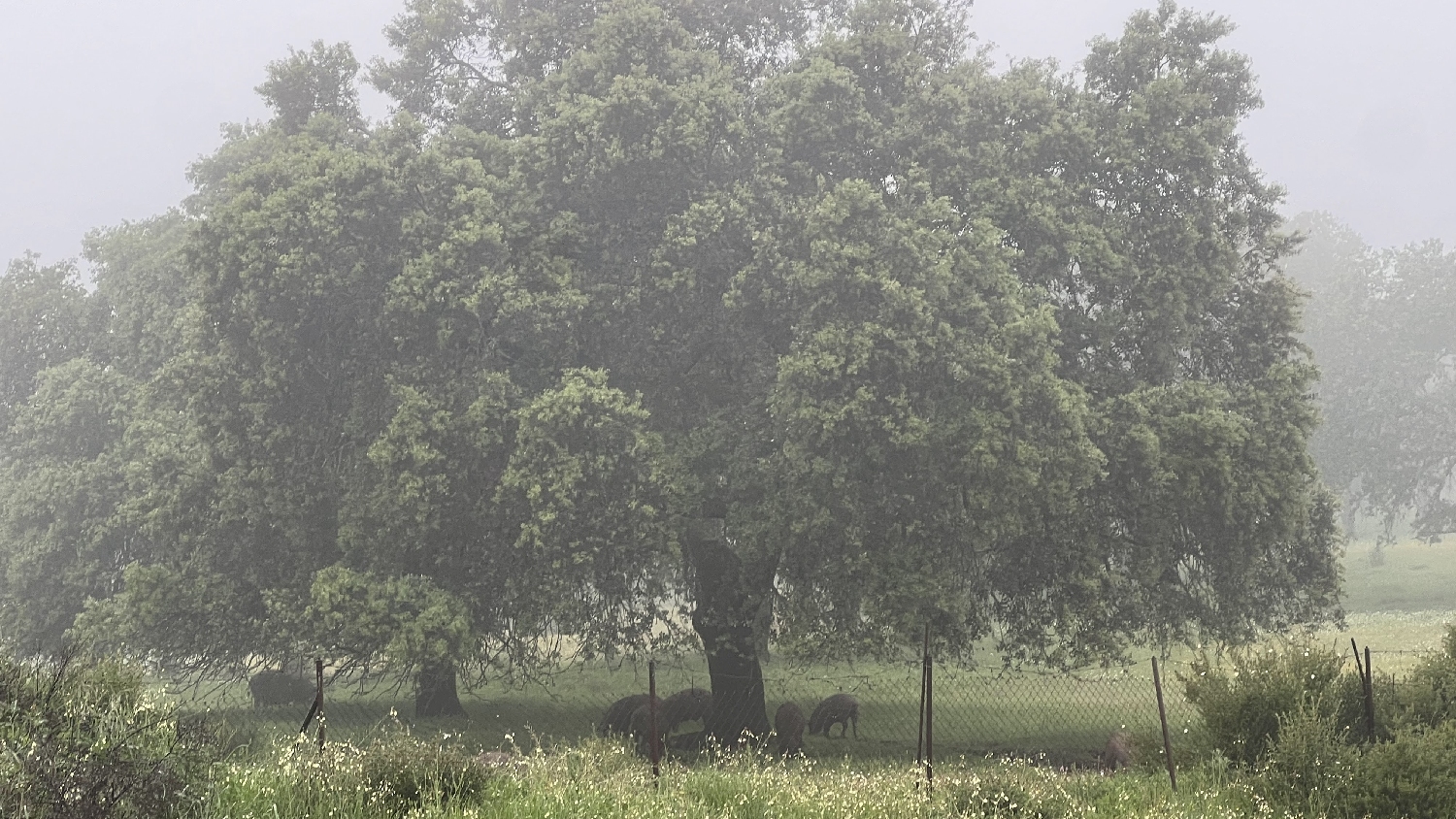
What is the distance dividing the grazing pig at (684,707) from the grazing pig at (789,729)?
1.93 meters

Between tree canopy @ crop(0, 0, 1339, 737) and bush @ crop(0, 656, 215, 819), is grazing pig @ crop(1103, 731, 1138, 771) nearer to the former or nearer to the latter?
tree canopy @ crop(0, 0, 1339, 737)

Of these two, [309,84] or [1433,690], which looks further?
[309,84]

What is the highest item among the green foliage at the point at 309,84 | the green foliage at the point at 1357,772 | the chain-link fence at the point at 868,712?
the green foliage at the point at 309,84

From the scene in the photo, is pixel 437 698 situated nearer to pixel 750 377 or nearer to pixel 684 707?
pixel 684 707

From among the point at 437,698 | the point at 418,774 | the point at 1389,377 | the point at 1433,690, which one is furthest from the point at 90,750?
the point at 1389,377

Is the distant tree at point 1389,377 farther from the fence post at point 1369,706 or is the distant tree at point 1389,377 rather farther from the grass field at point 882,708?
the fence post at point 1369,706

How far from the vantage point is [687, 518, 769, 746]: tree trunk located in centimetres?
2219

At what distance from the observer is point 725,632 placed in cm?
2314

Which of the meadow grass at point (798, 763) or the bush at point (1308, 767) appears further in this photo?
the bush at point (1308, 767)

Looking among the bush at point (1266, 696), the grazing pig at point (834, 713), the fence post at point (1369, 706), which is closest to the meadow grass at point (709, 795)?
the bush at point (1266, 696)

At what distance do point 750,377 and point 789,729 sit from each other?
7430 mm

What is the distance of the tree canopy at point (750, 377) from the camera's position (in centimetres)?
2034

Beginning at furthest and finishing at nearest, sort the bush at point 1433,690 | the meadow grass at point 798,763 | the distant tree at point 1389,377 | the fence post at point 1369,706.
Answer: the distant tree at point 1389,377 → the bush at point 1433,690 → the fence post at point 1369,706 → the meadow grass at point 798,763

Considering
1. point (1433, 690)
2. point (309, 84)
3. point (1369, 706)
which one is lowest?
point (1369, 706)
